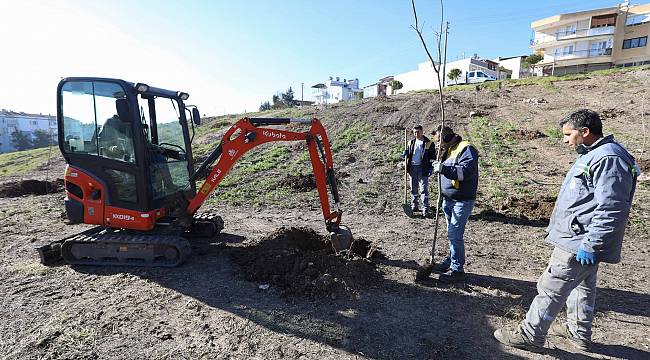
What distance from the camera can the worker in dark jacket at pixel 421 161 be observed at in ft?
25.9

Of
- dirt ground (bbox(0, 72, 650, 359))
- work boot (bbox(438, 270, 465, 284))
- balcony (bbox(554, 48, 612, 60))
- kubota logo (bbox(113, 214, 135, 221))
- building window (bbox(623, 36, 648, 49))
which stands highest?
building window (bbox(623, 36, 648, 49))

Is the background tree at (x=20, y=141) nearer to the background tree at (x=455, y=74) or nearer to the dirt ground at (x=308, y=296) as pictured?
the dirt ground at (x=308, y=296)

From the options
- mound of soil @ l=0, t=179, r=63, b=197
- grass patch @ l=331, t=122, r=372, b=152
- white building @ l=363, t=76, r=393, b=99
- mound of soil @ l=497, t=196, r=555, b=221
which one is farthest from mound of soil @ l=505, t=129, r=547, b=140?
white building @ l=363, t=76, r=393, b=99

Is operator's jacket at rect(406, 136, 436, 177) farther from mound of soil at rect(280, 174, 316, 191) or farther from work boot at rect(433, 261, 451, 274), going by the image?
mound of soil at rect(280, 174, 316, 191)

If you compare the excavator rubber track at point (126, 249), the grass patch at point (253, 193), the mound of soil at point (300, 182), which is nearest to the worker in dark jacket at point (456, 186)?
the excavator rubber track at point (126, 249)

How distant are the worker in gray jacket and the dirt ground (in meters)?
0.29

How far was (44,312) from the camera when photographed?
414 centimetres

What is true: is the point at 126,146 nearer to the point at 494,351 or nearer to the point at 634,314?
the point at 494,351

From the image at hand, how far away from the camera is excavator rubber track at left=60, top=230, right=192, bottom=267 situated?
17.2 feet

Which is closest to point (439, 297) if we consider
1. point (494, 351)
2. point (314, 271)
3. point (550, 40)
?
point (494, 351)

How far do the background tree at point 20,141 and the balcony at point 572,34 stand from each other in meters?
75.6

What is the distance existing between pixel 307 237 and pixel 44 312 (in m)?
3.65

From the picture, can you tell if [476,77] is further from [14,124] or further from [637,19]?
[14,124]

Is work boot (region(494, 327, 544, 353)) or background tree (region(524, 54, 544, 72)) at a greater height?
background tree (region(524, 54, 544, 72))
